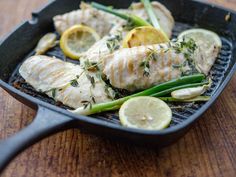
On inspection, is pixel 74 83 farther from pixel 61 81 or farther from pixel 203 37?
pixel 203 37

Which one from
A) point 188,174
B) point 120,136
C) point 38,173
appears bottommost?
point 188,174

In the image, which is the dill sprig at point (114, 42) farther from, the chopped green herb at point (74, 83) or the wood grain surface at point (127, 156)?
the wood grain surface at point (127, 156)

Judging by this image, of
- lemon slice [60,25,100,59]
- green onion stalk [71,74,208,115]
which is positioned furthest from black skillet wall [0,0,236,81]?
green onion stalk [71,74,208,115]

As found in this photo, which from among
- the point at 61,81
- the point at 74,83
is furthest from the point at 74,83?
the point at 61,81

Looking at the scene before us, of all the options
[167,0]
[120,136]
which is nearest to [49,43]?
[167,0]

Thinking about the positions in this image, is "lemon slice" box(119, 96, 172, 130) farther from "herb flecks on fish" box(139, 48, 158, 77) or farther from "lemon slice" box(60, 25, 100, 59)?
"lemon slice" box(60, 25, 100, 59)

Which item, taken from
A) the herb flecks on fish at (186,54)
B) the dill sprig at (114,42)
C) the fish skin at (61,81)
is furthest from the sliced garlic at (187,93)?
the dill sprig at (114,42)

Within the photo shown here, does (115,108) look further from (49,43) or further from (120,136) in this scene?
(49,43)
